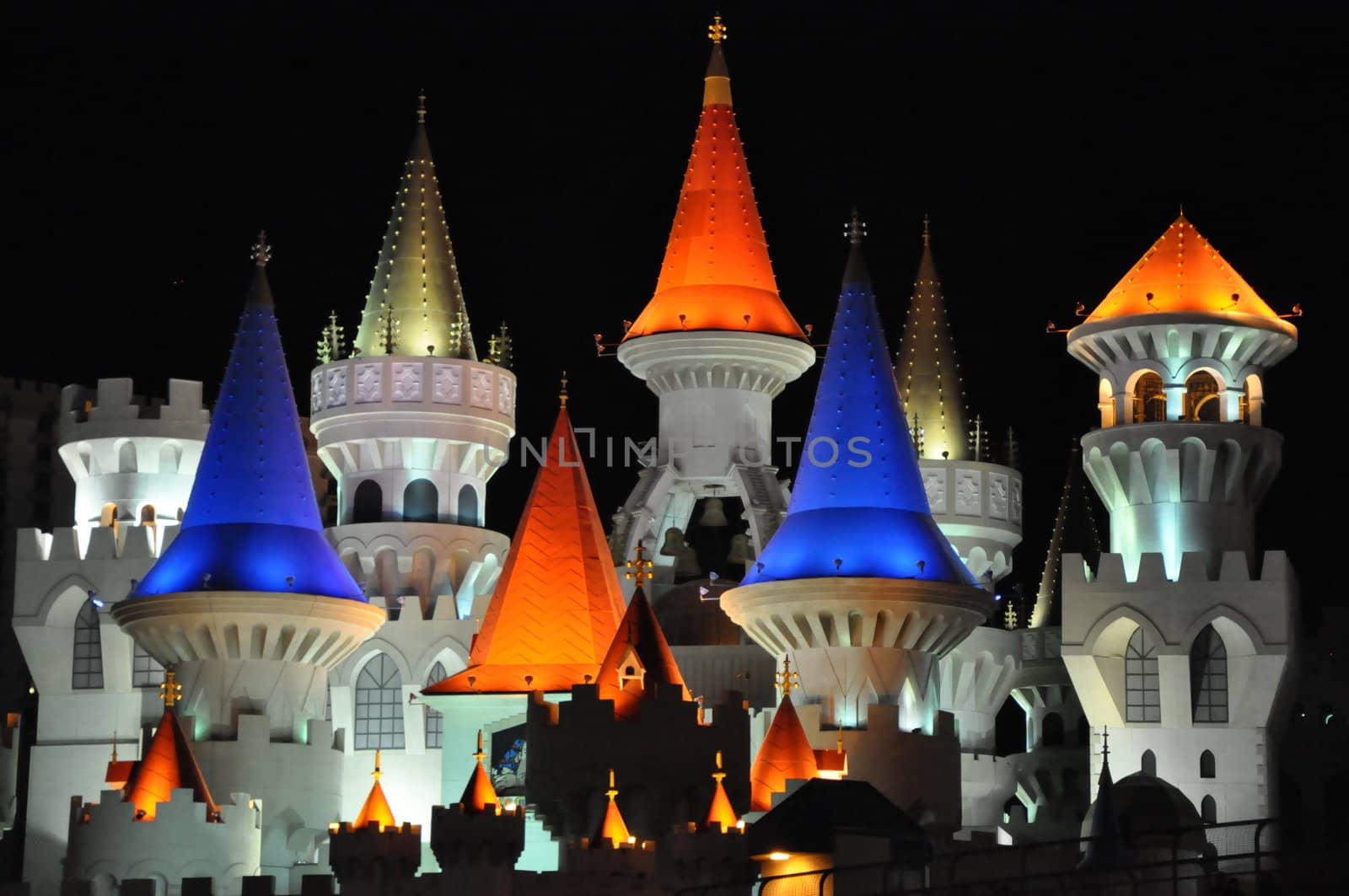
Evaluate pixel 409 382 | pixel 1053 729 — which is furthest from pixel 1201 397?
pixel 409 382

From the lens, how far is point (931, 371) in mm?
74438

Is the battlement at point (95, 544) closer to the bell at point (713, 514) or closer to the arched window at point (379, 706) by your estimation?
the arched window at point (379, 706)

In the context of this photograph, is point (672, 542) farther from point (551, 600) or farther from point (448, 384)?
point (448, 384)

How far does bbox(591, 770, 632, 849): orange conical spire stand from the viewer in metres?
57.7

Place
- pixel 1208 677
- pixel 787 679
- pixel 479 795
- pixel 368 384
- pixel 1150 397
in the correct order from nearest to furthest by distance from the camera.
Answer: pixel 479 795 < pixel 787 679 < pixel 1208 677 < pixel 1150 397 < pixel 368 384

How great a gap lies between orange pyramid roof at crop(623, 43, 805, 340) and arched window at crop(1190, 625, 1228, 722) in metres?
9.90

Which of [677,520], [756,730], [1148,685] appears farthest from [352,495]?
→ [1148,685]

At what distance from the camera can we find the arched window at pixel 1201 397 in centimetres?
6869

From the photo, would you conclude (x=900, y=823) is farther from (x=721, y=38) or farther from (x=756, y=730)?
(x=721, y=38)

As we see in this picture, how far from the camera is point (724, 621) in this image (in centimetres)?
6981

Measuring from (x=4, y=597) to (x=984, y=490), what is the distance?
28.5 m

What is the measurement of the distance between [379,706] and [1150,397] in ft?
51.7

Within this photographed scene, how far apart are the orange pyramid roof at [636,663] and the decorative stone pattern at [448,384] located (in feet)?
33.7

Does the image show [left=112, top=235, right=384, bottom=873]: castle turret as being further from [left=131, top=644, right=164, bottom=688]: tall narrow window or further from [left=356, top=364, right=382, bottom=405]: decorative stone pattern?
[left=131, top=644, right=164, bottom=688]: tall narrow window
